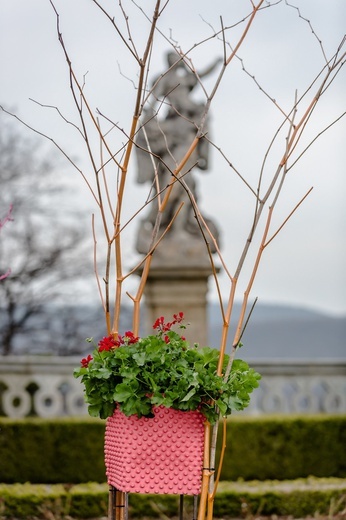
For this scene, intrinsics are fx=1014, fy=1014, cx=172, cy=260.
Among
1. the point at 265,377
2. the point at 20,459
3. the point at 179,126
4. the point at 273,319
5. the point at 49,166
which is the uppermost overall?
the point at 49,166

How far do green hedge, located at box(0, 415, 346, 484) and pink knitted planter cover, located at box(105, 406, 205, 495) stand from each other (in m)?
5.77

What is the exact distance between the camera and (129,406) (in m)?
3.01

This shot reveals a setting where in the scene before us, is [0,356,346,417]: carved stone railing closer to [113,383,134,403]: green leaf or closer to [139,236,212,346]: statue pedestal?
[139,236,212,346]: statue pedestal

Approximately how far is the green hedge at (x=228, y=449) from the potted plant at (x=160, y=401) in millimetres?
5768

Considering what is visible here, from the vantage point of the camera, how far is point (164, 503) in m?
6.77

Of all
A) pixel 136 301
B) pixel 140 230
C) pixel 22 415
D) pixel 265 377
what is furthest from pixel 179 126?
pixel 136 301

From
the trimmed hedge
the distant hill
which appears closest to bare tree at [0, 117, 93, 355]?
the distant hill

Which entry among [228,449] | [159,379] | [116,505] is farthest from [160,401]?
[228,449]

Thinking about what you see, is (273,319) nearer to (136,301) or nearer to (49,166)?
(49,166)

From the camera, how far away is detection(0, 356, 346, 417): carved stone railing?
961cm

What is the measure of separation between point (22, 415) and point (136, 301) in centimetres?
661

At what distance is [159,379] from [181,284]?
7.58m

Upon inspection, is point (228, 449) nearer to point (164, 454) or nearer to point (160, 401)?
point (164, 454)

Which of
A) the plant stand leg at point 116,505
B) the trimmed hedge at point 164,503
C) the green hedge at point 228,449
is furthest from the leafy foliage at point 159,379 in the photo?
the green hedge at point 228,449
